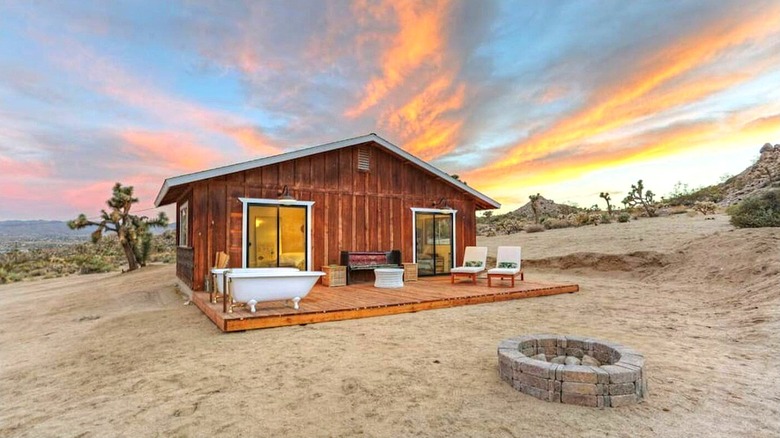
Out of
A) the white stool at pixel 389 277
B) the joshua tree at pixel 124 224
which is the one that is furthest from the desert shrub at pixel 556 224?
the joshua tree at pixel 124 224

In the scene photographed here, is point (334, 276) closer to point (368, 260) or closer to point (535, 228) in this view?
point (368, 260)

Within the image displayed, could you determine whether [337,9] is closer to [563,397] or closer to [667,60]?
[667,60]

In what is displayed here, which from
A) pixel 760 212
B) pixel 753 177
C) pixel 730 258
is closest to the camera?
pixel 730 258

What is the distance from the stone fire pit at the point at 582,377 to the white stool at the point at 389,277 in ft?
17.5

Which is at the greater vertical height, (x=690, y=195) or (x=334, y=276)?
(x=690, y=195)

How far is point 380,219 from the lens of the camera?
10266 millimetres

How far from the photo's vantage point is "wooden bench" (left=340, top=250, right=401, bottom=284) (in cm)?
948

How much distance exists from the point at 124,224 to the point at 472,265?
15311 millimetres

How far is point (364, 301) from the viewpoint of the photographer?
22.7 feet

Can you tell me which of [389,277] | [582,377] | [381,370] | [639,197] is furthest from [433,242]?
[639,197]

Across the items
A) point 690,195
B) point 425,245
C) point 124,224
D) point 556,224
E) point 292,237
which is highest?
point 690,195

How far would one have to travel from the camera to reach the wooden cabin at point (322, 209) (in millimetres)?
8109

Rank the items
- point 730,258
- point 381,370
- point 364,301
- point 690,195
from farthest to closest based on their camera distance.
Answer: point 690,195, point 730,258, point 364,301, point 381,370

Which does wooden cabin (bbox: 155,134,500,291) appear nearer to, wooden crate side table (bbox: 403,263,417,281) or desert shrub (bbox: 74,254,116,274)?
wooden crate side table (bbox: 403,263,417,281)
